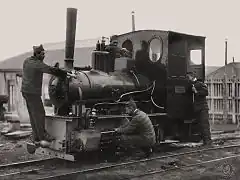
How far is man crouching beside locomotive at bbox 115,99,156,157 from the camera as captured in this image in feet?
27.6

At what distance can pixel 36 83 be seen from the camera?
25.7ft

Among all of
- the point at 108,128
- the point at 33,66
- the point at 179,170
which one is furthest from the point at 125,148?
the point at 33,66

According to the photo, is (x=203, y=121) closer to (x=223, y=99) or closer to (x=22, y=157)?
(x=22, y=157)

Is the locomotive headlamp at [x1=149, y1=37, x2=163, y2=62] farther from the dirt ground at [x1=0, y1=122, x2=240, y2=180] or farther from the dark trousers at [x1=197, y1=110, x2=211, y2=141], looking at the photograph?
the dirt ground at [x1=0, y1=122, x2=240, y2=180]

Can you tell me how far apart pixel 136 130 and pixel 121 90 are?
1.06m

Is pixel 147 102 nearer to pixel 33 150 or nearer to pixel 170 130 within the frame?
pixel 170 130

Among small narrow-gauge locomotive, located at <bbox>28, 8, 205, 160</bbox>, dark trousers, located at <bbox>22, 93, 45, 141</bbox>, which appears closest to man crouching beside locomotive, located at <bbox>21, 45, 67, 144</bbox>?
dark trousers, located at <bbox>22, 93, 45, 141</bbox>

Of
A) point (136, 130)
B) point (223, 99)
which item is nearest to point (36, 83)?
point (136, 130)

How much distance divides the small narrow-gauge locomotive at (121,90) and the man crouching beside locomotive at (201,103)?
0.54ft

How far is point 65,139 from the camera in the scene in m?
7.80

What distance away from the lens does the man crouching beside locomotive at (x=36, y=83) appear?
25.4ft

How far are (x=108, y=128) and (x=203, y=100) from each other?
3.40m

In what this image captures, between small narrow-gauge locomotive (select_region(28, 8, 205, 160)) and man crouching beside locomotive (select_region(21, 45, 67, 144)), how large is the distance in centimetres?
32

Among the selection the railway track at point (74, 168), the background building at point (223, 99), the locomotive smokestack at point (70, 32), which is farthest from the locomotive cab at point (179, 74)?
the background building at point (223, 99)
